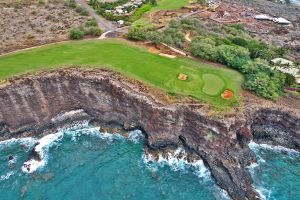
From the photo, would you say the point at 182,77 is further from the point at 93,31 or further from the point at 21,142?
the point at 21,142

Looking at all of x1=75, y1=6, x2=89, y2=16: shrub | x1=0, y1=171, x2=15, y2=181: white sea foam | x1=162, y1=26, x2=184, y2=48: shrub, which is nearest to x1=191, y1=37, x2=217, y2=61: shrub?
x1=162, y1=26, x2=184, y2=48: shrub

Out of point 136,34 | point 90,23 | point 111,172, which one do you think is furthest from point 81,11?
point 111,172

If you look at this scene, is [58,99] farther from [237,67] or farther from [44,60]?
[237,67]

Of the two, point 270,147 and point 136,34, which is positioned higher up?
point 136,34

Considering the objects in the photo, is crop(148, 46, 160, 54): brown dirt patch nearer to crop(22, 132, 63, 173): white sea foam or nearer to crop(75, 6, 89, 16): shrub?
crop(22, 132, 63, 173): white sea foam

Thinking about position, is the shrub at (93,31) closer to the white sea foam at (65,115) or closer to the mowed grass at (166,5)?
the mowed grass at (166,5)

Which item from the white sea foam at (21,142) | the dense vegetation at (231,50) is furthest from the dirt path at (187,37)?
the white sea foam at (21,142)
